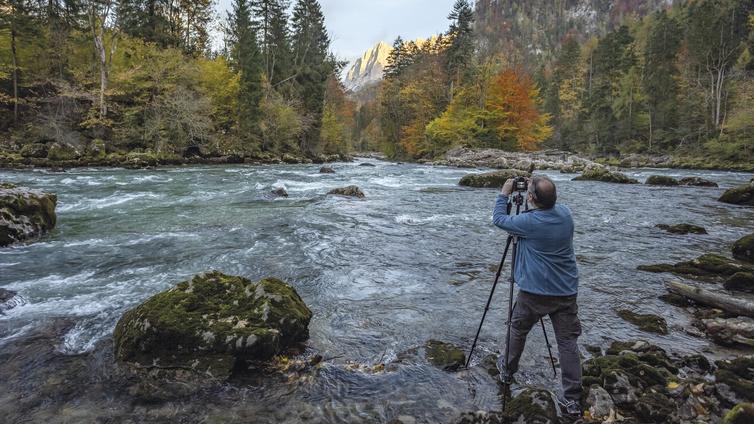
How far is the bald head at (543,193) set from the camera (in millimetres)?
3625

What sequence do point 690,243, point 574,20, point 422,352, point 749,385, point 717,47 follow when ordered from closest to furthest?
point 749,385, point 422,352, point 690,243, point 717,47, point 574,20

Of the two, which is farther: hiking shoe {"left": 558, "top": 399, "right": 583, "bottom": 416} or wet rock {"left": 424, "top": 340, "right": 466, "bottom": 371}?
wet rock {"left": 424, "top": 340, "right": 466, "bottom": 371}

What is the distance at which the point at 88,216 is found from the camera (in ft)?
39.0

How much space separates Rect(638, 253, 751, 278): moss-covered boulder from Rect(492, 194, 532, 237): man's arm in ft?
18.0

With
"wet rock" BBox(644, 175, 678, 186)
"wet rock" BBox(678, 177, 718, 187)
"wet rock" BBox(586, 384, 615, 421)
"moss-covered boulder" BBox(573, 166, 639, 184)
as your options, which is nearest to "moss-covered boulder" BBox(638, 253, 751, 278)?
"wet rock" BBox(586, 384, 615, 421)

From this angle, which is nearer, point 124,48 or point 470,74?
point 124,48

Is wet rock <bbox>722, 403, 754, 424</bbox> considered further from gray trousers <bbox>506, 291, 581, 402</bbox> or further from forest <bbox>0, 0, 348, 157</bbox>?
forest <bbox>0, 0, 348, 157</bbox>

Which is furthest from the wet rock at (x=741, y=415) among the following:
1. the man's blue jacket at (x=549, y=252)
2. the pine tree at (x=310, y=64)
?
the pine tree at (x=310, y=64)

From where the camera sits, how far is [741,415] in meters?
2.87

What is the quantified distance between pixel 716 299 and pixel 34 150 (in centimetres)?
3464

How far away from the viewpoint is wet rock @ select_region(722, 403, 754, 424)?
9.34 feet

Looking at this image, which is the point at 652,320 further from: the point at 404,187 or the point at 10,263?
the point at 404,187

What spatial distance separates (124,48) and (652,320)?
140ft

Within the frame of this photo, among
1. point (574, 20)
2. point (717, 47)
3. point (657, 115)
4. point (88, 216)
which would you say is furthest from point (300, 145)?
point (574, 20)
